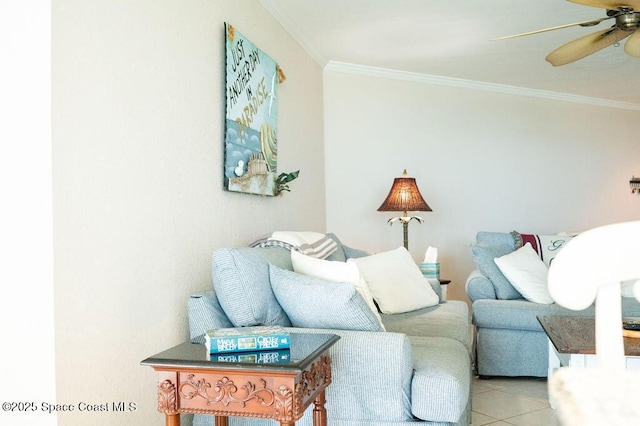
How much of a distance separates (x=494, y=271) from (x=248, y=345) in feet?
9.16

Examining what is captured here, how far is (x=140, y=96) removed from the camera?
2334mm

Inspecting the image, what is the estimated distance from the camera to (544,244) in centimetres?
483

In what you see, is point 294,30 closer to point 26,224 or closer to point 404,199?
point 404,199

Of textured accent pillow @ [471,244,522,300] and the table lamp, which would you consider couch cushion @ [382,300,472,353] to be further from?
the table lamp

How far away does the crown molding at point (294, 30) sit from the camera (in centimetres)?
389

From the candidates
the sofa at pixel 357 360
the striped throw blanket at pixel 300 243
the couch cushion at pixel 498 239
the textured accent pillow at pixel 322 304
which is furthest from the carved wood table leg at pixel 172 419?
the couch cushion at pixel 498 239

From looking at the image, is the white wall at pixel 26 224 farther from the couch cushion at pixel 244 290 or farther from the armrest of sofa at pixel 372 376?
the armrest of sofa at pixel 372 376

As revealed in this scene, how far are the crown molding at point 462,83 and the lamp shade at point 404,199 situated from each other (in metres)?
1.15

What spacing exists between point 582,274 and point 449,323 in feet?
9.57

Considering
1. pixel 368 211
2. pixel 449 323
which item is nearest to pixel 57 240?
pixel 449 323

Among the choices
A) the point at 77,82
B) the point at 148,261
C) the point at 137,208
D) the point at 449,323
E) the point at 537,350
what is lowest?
the point at 537,350

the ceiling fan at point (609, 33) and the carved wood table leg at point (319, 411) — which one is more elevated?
the ceiling fan at point (609, 33)

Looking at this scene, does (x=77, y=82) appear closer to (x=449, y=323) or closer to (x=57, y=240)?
(x=57, y=240)

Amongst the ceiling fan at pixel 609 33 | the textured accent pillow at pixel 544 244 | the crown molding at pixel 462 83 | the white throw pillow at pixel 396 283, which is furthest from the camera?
the crown molding at pixel 462 83
